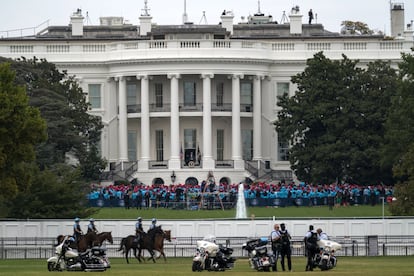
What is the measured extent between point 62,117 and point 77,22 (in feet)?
108

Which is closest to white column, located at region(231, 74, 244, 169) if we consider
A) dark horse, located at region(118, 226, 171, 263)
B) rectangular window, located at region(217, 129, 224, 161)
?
rectangular window, located at region(217, 129, 224, 161)

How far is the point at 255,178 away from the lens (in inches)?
6107

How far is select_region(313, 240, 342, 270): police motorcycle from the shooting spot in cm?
8038

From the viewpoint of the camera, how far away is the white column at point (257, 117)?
16088cm

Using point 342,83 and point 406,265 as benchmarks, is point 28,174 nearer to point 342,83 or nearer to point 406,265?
point 406,265

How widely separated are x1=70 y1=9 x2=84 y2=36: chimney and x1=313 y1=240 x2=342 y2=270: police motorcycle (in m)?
92.2

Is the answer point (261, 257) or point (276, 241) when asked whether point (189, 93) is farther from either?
point (261, 257)

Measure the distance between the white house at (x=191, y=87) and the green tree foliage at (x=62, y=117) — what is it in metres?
6.61

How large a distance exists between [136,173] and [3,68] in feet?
187

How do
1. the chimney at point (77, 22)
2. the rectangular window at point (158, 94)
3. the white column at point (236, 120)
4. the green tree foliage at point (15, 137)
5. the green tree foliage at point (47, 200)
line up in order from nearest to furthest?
A: 1. the green tree foliage at point (15, 137)
2. the green tree foliage at point (47, 200)
3. the white column at point (236, 120)
4. the rectangular window at point (158, 94)
5. the chimney at point (77, 22)

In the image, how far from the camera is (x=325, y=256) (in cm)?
8038

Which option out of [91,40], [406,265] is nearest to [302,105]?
[91,40]

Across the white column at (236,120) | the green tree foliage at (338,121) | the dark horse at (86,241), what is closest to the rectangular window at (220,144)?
the white column at (236,120)

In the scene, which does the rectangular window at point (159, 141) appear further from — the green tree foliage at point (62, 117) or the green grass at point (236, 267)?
the green grass at point (236, 267)
